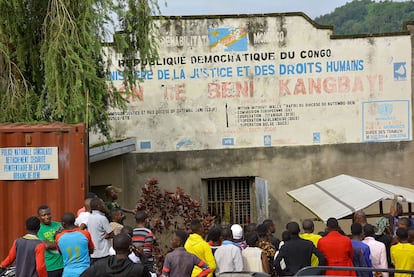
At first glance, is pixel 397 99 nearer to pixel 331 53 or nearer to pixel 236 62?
pixel 331 53

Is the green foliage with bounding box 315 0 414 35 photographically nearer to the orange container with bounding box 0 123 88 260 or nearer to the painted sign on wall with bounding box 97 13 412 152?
the painted sign on wall with bounding box 97 13 412 152

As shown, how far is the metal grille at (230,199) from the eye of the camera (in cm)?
1888

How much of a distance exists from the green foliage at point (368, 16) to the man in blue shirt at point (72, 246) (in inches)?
1958

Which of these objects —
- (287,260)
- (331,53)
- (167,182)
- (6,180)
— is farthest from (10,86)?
(331,53)

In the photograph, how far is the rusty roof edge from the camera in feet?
55.6

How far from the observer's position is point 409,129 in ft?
61.3

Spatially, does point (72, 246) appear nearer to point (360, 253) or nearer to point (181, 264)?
point (181, 264)

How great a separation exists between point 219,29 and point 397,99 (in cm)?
479

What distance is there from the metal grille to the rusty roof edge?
2165 millimetres

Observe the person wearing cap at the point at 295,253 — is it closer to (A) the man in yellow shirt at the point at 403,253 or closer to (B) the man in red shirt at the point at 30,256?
(A) the man in yellow shirt at the point at 403,253

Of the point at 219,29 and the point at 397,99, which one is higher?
the point at 219,29

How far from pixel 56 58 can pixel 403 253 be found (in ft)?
23.3

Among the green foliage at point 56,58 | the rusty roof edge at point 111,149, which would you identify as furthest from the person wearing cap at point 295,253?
the rusty roof edge at point 111,149

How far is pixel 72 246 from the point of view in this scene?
8898mm
